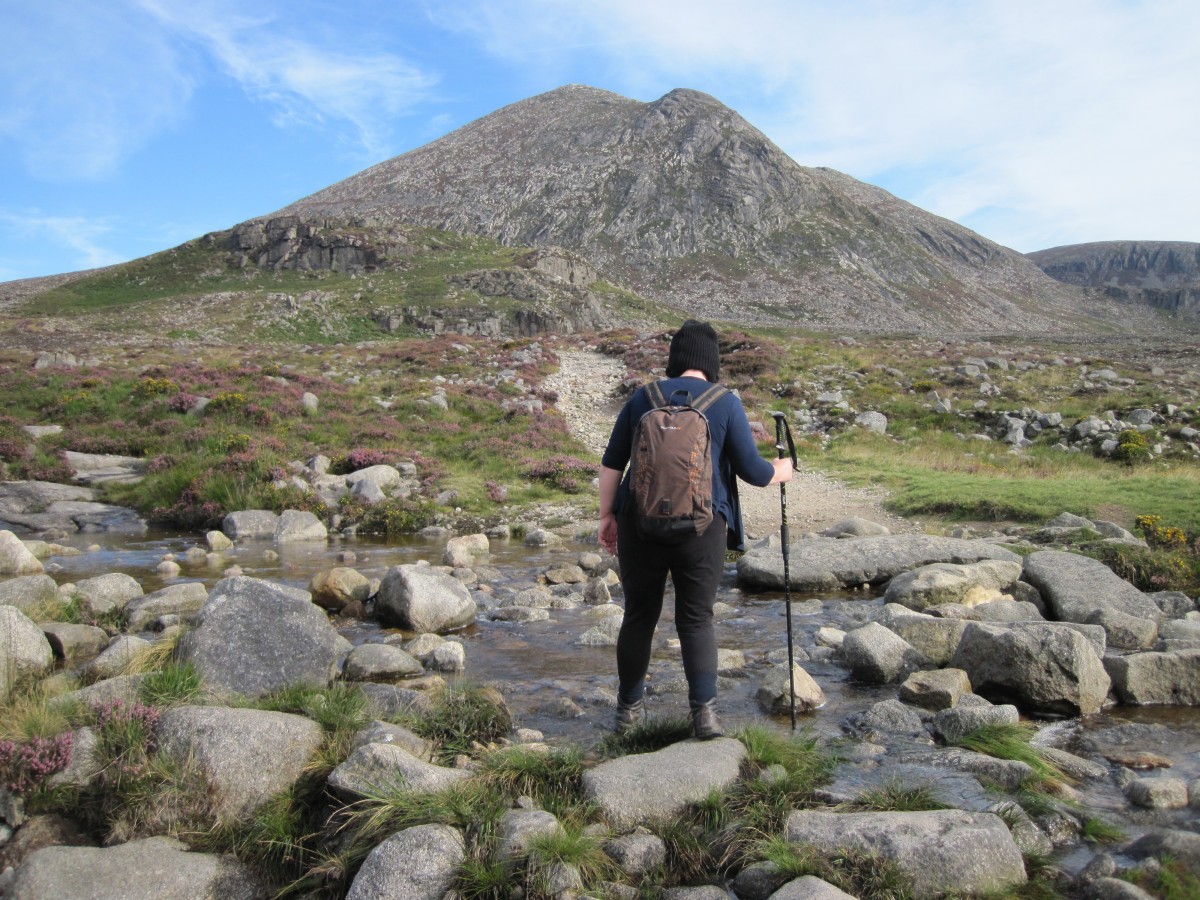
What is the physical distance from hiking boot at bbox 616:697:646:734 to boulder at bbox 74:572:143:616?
269 inches

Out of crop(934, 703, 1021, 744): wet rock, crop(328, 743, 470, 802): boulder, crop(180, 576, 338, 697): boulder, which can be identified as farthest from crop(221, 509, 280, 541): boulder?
crop(934, 703, 1021, 744): wet rock

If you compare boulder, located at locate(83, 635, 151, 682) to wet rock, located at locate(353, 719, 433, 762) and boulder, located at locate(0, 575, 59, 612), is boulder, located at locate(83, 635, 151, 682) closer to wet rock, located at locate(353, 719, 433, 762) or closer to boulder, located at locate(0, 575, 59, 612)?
boulder, located at locate(0, 575, 59, 612)

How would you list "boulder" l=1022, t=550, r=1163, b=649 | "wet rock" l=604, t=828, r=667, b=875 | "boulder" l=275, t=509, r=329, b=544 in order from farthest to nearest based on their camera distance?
"boulder" l=275, t=509, r=329, b=544 < "boulder" l=1022, t=550, r=1163, b=649 < "wet rock" l=604, t=828, r=667, b=875

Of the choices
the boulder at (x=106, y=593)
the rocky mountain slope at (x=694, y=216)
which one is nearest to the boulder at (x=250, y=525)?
the boulder at (x=106, y=593)

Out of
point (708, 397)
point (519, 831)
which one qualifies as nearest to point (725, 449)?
point (708, 397)

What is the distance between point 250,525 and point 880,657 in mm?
12522

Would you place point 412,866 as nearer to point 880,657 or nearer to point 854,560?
point 880,657

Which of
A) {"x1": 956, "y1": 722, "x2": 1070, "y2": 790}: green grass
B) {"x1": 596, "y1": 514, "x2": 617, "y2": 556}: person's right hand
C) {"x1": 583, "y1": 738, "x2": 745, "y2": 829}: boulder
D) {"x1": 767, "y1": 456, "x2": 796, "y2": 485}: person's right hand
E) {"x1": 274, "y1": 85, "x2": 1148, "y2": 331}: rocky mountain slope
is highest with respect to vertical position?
{"x1": 274, "y1": 85, "x2": 1148, "y2": 331}: rocky mountain slope

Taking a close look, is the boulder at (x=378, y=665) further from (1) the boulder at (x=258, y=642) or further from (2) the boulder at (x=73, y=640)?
(2) the boulder at (x=73, y=640)

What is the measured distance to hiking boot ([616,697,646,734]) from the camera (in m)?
5.48

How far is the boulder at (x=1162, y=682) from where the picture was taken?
639 centimetres

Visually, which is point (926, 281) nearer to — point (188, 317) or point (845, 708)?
point (188, 317)

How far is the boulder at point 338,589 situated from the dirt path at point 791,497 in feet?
22.5

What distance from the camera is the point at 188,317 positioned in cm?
5472
